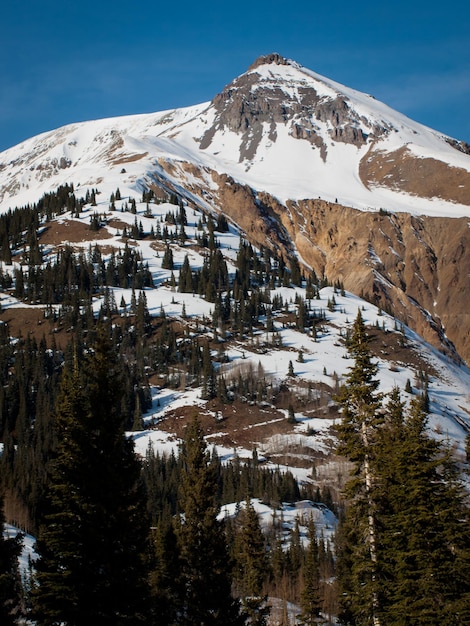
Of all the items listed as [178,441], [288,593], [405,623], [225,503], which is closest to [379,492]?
[405,623]

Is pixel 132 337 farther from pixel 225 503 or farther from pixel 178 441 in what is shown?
pixel 225 503

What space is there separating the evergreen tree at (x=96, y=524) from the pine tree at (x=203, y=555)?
32.4 feet

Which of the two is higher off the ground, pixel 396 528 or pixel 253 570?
pixel 396 528

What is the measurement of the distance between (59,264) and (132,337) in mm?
43971

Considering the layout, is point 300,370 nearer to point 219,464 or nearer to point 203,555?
point 219,464

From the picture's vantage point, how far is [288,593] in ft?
256

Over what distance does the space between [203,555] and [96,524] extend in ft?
41.2

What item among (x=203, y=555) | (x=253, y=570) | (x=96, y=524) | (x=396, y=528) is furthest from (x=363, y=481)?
(x=253, y=570)

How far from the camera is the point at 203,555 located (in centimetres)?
3297

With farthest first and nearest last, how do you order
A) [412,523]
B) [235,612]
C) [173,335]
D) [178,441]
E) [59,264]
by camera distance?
1. [59,264]
2. [173,335]
3. [178,441]
4. [235,612]
5. [412,523]

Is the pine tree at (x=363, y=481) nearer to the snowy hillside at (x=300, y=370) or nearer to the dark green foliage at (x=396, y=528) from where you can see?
the dark green foliage at (x=396, y=528)

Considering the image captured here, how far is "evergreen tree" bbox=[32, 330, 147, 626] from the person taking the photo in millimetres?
21344

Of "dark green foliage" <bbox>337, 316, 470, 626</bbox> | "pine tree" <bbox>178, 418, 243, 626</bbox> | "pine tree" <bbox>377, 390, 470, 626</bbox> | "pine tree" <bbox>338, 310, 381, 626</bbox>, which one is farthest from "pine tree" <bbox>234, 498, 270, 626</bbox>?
"pine tree" <bbox>377, 390, 470, 626</bbox>

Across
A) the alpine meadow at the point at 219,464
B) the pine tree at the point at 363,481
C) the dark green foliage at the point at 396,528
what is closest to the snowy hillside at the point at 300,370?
the alpine meadow at the point at 219,464
